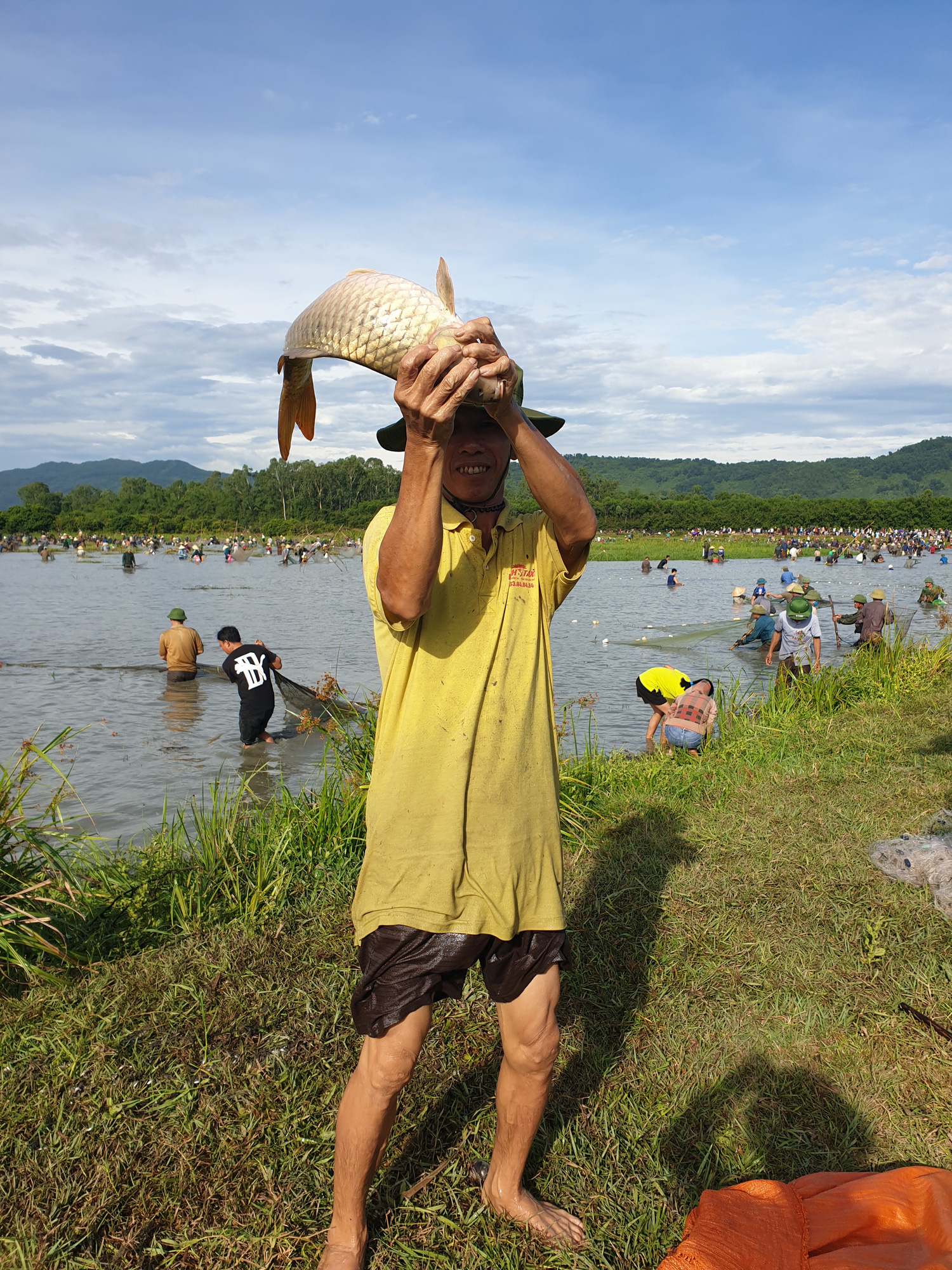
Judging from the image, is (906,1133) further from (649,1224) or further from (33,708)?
(33,708)

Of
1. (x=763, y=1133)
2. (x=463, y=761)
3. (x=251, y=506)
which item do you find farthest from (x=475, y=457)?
(x=251, y=506)

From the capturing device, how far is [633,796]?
593 centimetres

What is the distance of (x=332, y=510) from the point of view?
8819 cm

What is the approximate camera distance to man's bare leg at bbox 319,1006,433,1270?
2.04 m

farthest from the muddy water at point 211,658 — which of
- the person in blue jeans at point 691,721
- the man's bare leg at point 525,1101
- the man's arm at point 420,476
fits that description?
Answer: the man's arm at point 420,476

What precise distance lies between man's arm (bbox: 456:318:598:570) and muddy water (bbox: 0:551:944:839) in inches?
146

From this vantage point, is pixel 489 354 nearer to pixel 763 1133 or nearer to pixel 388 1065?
pixel 388 1065

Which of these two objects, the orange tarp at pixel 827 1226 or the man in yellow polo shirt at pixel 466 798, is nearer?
the orange tarp at pixel 827 1226

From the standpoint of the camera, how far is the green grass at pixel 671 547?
68688 millimetres

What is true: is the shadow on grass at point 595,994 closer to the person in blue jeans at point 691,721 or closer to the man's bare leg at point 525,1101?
the man's bare leg at point 525,1101

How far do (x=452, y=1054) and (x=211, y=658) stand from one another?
18404 millimetres

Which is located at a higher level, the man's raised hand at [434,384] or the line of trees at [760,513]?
the line of trees at [760,513]

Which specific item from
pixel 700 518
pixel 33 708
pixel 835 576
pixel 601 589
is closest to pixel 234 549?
pixel 601 589

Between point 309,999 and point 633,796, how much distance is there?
3185 mm
